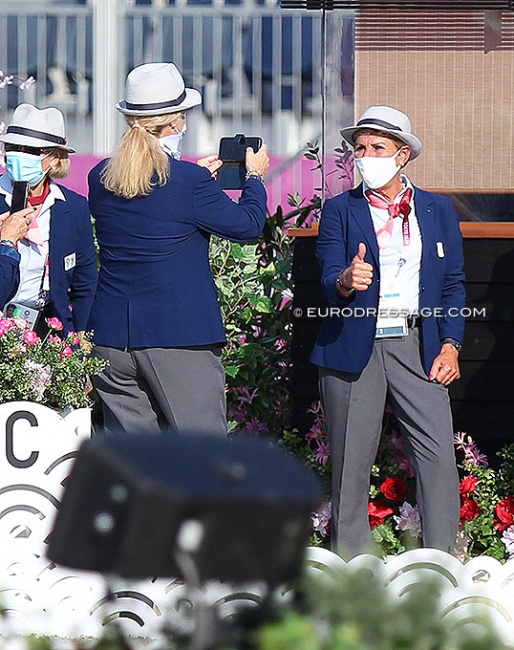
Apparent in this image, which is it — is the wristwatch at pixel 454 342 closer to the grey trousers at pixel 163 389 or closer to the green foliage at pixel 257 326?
the grey trousers at pixel 163 389

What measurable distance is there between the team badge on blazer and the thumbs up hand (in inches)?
41.5

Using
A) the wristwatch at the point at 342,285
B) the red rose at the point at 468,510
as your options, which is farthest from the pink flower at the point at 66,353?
the red rose at the point at 468,510

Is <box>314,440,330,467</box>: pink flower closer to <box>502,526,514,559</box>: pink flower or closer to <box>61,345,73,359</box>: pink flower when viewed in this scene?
<box>502,526,514,559</box>: pink flower

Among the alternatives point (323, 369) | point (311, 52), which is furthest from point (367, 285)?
point (311, 52)

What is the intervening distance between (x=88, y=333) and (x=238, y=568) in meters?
2.47

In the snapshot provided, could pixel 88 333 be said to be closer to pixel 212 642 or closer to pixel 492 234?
pixel 492 234

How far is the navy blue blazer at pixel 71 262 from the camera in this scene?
445cm

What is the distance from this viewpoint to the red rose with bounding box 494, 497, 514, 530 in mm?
4613

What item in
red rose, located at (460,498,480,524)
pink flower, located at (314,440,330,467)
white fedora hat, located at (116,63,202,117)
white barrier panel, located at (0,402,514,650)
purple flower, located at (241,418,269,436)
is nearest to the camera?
white barrier panel, located at (0,402,514,650)

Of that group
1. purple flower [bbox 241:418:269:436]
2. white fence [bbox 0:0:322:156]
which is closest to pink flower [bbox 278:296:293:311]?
purple flower [bbox 241:418:269:436]

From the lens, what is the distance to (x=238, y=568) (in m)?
1.78

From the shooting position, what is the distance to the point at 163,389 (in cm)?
406

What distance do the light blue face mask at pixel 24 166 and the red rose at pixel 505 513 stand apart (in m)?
1.98

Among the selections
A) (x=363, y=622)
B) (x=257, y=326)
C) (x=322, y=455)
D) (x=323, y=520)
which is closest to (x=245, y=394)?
(x=257, y=326)
